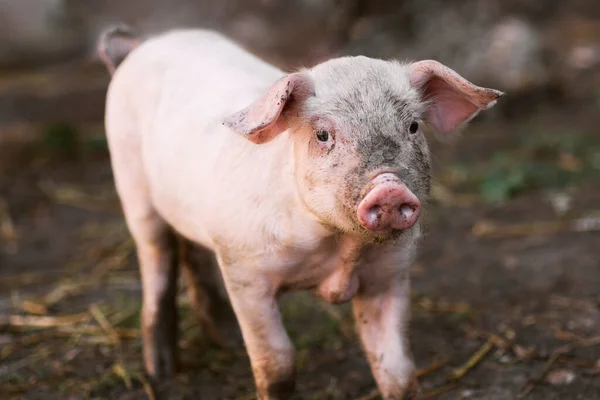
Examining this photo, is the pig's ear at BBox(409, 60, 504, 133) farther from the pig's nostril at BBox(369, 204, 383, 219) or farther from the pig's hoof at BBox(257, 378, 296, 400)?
the pig's hoof at BBox(257, 378, 296, 400)

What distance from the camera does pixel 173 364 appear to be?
410 centimetres

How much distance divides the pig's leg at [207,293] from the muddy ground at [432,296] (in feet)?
0.38

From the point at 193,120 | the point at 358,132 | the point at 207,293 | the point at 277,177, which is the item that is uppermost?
the point at 358,132

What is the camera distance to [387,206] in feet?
8.10

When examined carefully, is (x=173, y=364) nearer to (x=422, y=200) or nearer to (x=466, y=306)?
(x=466, y=306)

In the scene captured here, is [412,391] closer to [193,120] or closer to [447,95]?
[447,95]

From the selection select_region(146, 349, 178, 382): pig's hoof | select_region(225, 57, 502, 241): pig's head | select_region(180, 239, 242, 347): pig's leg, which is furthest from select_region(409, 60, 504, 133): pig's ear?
select_region(146, 349, 178, 382): pig's hoof

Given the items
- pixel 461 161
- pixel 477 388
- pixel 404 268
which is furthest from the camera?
pixel 461 161

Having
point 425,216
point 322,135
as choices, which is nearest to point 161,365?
point 425,216

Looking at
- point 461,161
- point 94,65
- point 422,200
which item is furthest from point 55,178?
point 422,200

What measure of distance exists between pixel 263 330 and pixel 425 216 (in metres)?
0.74

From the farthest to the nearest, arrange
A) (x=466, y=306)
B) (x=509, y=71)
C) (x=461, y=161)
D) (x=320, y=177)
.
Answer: (x=509, y=71)
(x=461, y=161)
(x=466, y=306)
(x=320, y=177)

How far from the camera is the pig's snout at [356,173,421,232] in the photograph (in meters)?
2.45

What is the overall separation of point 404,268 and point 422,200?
1.54 ft
